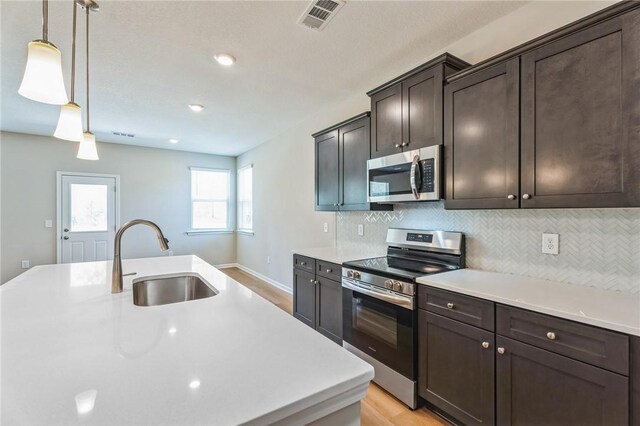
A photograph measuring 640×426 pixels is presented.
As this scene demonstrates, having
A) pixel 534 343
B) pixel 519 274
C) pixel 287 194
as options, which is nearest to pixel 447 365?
pixel 534 343

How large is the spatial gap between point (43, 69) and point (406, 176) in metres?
2.13

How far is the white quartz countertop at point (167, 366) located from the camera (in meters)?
0.63

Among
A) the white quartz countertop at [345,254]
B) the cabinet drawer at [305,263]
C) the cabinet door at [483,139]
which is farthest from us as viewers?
the cabinet drawer at [305,263]

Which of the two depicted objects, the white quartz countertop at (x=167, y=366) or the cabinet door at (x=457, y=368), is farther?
the cabinet door at (x=457, y=368)

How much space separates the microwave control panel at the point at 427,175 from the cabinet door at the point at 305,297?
1480 millimetres

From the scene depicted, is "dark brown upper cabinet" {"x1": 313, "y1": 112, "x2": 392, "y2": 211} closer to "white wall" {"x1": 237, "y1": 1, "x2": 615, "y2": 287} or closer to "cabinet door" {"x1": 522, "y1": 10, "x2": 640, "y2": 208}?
"white wall" {"x1": 237, "y1": 1, "x2": 615, "y2": 287}

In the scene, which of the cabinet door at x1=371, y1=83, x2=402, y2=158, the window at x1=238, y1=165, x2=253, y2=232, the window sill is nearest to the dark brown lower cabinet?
the cabinet door at x1=371, y1=83, x2=402, y2=158

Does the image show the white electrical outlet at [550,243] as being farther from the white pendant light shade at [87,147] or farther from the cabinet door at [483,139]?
the white pendant light shade at [87,147]

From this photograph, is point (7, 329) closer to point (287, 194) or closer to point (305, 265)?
point (305, 265)

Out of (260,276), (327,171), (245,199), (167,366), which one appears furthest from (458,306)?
(245,199)

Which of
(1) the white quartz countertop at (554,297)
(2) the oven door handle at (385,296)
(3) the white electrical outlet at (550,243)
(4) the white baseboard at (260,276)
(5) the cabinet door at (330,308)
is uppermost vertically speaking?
(3) the white electrical outlet at (550,243)

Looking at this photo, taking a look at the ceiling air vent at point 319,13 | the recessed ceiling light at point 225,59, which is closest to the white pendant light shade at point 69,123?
the recessed ceiling light at point 225,59

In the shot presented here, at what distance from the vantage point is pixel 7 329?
3.45 ft

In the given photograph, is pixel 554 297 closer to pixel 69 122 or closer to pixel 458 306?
pixel 458 306
